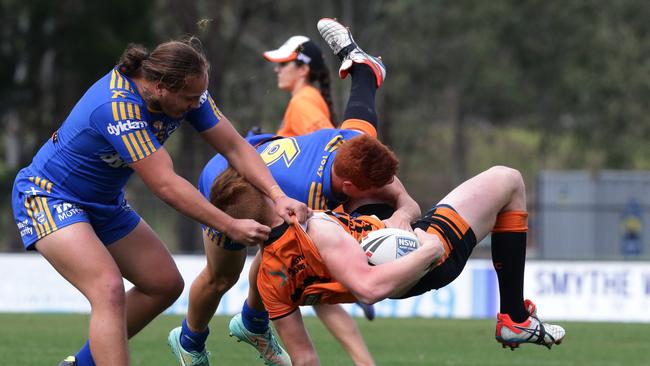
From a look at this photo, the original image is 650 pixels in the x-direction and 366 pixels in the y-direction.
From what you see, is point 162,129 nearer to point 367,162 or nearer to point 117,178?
point 117,178

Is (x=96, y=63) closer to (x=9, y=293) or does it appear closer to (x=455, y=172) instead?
(x=9, y=293)

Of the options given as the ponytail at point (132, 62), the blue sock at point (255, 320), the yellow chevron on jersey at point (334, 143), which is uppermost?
the ponytail at point (132, 62)

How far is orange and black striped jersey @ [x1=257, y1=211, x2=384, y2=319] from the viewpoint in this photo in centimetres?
544

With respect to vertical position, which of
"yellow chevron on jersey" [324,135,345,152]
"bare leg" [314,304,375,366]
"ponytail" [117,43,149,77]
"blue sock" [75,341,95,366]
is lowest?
"bare leg" [314,304,375,366]

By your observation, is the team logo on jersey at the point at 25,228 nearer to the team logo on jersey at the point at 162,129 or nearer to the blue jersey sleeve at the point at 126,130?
the blue jersey sleeve at the point at 126,130

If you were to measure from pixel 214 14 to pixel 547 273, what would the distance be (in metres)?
16.3

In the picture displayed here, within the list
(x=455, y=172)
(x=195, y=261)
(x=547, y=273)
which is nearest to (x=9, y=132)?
(x=455, y=172)

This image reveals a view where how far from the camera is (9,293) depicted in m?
14.0

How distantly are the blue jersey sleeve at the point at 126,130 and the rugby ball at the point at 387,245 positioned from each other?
1117mm

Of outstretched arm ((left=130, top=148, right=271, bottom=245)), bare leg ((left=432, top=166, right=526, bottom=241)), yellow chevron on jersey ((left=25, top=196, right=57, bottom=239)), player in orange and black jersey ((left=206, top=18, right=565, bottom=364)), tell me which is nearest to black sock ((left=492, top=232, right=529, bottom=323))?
player in orange and black jersey ((left=206, top=18, right=565, bottom=364))

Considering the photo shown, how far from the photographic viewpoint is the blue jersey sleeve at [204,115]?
5.77 m

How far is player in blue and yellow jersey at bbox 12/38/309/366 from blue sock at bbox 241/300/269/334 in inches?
33.4

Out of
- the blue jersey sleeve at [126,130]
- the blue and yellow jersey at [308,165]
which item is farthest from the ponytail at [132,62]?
the blue and yellow jersey at [308,165]

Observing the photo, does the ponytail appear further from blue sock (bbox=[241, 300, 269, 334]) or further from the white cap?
the white cap
